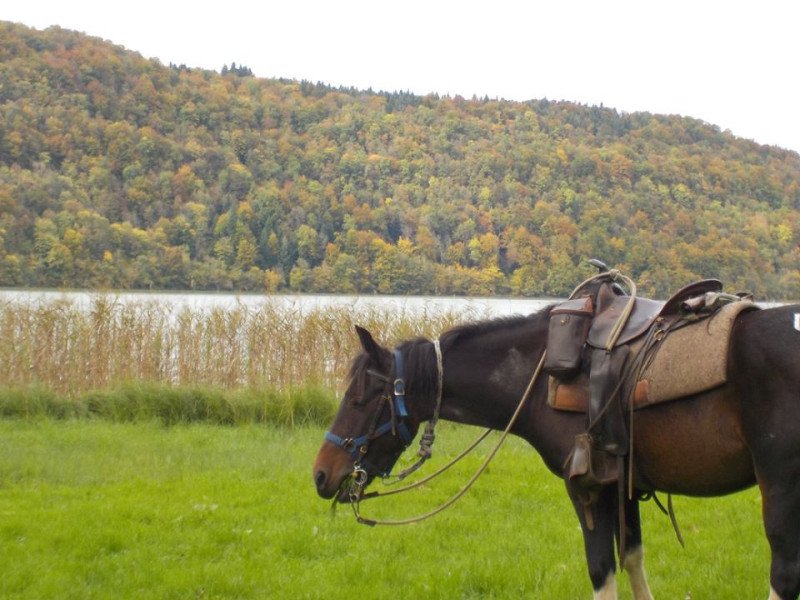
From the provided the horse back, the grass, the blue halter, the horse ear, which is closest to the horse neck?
the blue halter

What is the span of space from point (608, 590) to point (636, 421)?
29.8 inches

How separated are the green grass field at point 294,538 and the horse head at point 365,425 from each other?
3.77ft

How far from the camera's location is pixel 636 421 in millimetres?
3129

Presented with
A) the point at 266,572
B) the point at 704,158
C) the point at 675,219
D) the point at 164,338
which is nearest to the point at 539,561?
the point at 266,572

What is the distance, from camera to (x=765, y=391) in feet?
9.16

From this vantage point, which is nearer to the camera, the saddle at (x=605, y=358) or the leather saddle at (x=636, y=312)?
the saddle at (x=605, y=358)

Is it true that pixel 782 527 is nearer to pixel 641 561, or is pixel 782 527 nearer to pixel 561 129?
pixel 641 561

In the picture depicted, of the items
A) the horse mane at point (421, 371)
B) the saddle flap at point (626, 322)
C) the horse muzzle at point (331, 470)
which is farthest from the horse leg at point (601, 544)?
the horse muzzle at point (331, 470)

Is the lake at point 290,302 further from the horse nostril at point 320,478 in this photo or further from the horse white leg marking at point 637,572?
the horse nostril at point 320,478

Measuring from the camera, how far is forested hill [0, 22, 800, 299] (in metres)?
22.4

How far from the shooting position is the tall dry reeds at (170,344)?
1151 cm

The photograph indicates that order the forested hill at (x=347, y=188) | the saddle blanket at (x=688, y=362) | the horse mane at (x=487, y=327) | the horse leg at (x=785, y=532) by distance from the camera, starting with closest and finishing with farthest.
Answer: the horse leg at (x=785, y=532)
the saddle blanket at (x=688, y=362)
the horse mane at (x=487, y=327)
the forested hill at (x=347, y=188)

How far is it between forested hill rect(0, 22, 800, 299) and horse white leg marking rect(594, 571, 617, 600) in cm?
1205

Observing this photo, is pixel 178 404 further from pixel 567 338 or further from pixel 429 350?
→ pixel 567 338
